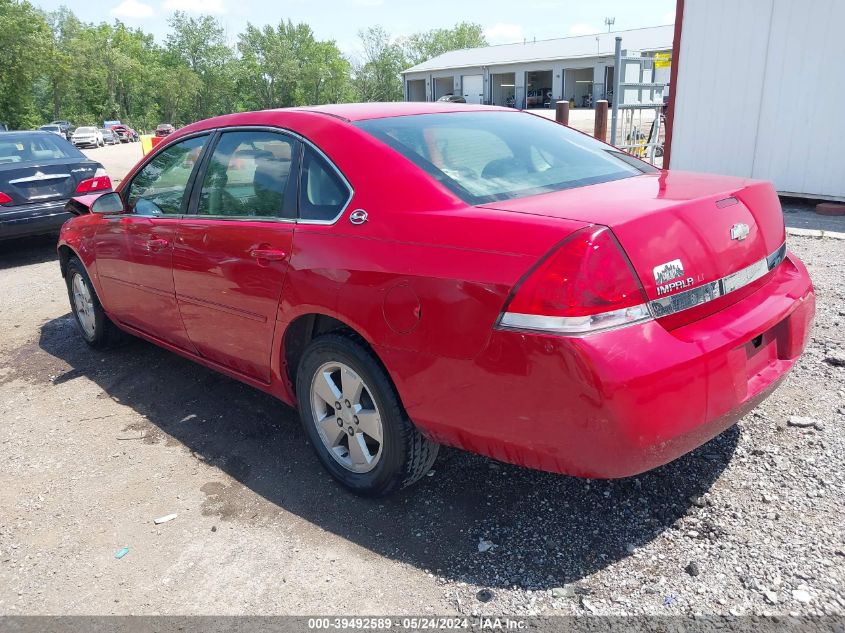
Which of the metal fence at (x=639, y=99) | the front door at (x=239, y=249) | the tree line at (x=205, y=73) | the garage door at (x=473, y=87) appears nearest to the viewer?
the front door at (x=239, y=249)

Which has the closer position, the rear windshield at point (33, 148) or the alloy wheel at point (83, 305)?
the alloy wheel at point (83, 305)

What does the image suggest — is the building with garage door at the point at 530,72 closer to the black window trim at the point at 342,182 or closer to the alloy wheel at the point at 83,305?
the alloy wheel at the point at 83,305

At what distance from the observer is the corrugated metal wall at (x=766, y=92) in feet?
28.2

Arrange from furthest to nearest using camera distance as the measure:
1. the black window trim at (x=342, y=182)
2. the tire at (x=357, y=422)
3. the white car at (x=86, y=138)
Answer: the white car at (x=86, y=138)
the black window trim at (x=342, y=182)
the tire at (x=357, y=422)

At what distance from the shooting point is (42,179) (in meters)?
8.83

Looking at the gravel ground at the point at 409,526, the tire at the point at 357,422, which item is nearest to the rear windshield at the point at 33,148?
the gravel ground at the point at 409,526

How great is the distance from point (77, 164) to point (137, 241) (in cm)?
603

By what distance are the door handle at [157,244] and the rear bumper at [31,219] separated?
540 cm

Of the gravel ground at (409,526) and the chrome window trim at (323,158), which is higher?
the chrome window trim at (323,158)

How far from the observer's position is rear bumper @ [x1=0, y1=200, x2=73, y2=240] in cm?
846

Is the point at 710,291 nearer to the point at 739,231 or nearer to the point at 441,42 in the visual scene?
the point at 739,231

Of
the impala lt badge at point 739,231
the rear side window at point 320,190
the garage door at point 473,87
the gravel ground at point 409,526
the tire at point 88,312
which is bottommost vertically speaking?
the gravel ground at point 409,526

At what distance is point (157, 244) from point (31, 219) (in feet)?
18.7

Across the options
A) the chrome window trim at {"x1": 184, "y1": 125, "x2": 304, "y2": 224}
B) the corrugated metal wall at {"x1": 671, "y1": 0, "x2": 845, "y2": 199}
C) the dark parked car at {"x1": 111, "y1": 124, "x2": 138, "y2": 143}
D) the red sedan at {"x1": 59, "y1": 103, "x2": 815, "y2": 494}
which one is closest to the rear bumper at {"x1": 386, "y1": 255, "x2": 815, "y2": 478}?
the red sedan at {"x1": 59, "y1": 103, "x2": 815, "y2": 494}
